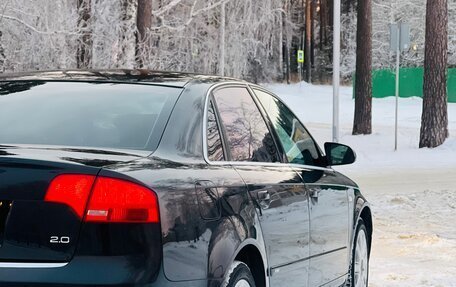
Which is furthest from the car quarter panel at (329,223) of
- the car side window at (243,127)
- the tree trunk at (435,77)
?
the tree trunk at (435,77)

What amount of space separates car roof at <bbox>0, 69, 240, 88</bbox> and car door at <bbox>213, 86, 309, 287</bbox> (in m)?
0.18

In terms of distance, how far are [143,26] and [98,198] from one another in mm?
20434

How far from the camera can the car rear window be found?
13.1 ft

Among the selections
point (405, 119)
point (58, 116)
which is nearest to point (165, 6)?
point (405, 119)

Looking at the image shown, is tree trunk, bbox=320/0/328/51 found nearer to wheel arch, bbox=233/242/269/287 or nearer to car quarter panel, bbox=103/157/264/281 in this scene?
wheel arch, bbox=233/242/269/287

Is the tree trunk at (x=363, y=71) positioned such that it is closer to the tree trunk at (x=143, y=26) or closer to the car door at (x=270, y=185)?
the tree trunk at (x=143, y=26)

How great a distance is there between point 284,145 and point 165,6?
899 inches

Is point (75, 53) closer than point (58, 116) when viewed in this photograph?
A: No

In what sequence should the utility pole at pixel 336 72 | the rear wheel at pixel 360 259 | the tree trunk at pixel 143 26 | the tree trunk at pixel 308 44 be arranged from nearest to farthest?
the rear wheel at pixel 360 259 → the utility pole at pixel 336 72 → the tree trunk at pixel 143 26 → the tree trunk at pixel 308 44

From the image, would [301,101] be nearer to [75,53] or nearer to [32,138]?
[75,53]

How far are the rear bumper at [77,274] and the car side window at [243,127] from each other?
1264 mm

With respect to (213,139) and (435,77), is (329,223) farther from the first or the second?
(435,77)

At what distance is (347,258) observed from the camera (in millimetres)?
6238

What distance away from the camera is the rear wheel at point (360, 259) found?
6531 millimetres
